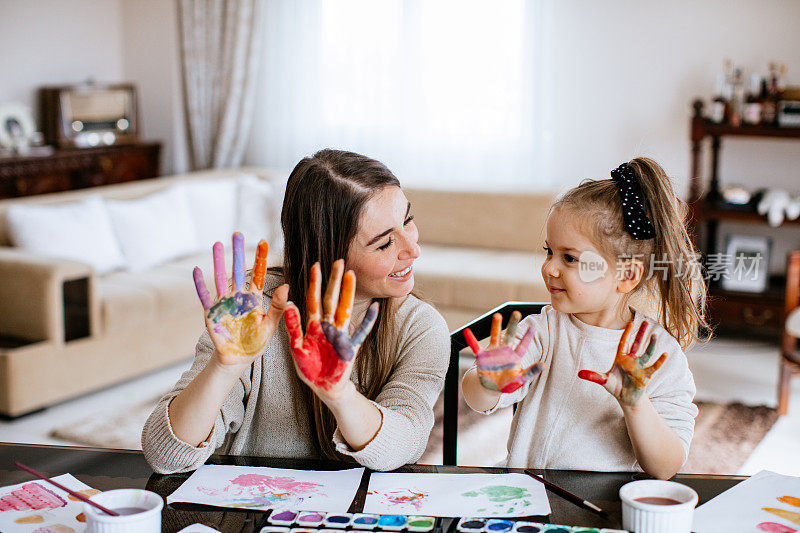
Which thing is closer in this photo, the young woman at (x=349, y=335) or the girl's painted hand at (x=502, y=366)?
the girl's painted hand at (x=502, y=366)

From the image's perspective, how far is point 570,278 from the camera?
52.4 inches

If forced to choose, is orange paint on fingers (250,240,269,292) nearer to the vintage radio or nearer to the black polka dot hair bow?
the black polka dot hair bow

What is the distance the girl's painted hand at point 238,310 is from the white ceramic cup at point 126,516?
221 mm

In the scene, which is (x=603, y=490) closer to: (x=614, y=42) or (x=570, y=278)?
(x=570, y=278)

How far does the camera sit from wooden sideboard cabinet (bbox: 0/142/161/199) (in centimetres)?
448

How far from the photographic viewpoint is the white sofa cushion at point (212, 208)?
4422 millimetres

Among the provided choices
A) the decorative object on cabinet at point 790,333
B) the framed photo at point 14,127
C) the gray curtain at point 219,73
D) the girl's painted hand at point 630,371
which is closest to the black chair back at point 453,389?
the girl's painted hand at point 630,371

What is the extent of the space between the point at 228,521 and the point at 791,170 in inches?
155

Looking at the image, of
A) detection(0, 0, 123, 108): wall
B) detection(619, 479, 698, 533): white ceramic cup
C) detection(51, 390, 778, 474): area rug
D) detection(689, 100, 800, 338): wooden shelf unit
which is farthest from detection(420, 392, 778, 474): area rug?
detection(0, 0, 123, 108): wall

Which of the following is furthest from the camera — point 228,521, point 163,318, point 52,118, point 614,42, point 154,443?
point 52,118

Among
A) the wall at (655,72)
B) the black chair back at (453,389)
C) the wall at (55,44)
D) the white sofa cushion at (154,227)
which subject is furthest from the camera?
the wall at (55,44)

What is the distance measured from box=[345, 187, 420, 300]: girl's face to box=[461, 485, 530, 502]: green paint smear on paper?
0.36 meters

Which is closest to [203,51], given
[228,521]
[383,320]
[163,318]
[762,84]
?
[163,318]

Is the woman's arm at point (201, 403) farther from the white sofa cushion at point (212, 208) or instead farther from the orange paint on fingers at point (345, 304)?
the white sofa cushion at point (212, 208)
